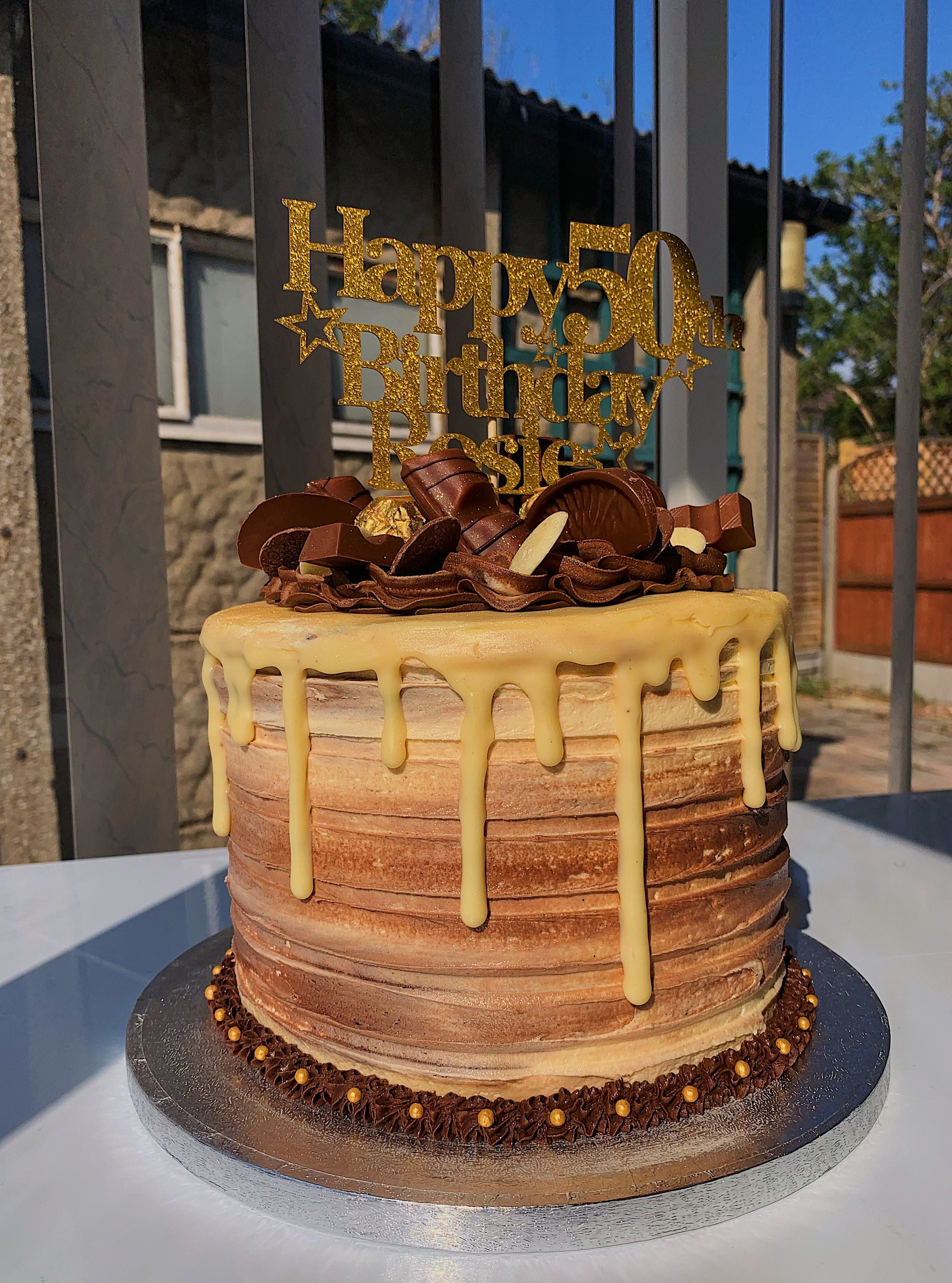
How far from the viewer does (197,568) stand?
4.47m

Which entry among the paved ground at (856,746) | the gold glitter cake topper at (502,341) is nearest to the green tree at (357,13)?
the gold glitter cake topper at (502,341)

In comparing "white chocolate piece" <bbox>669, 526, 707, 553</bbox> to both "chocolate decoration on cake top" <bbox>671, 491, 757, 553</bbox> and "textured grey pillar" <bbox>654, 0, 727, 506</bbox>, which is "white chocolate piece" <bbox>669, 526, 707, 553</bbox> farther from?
"textured grey pillar" <bbox>654, 0, 727, 506</bbox>

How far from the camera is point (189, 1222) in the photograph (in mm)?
1171

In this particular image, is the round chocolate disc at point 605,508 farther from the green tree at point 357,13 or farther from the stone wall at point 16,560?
the green tree at point 357,13

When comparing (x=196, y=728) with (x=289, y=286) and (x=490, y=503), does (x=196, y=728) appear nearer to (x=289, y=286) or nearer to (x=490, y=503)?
(x=289, y=286)

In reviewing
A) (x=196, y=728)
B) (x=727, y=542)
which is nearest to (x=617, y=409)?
(x=727, y=542)

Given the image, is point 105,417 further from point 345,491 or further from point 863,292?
point 863,292

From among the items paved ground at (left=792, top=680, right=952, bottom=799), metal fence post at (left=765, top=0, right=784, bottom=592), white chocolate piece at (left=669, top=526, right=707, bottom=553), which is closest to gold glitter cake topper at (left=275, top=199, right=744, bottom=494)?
white chocolate piece at (left=669, top=526, right=707, bottom=553)

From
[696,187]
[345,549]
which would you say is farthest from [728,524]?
[696,187]

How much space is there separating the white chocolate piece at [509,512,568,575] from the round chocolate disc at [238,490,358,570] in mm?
395

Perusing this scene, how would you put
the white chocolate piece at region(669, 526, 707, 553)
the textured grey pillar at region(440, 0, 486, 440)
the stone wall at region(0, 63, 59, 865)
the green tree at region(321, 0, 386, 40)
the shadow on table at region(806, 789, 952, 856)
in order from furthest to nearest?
the green tree at region(321, 0, 386, 40), the stone wall at region(0, 63, 59, 865), the textured grey pillar at region(440, 0, 486, 440), the shadow on table at region(806, 789, 952, 856), the white chocolate piece at region(669, 526, 707, 553)

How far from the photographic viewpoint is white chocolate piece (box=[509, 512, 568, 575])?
139cm

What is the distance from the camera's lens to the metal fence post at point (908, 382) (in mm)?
3576

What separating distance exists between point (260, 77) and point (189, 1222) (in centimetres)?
330
